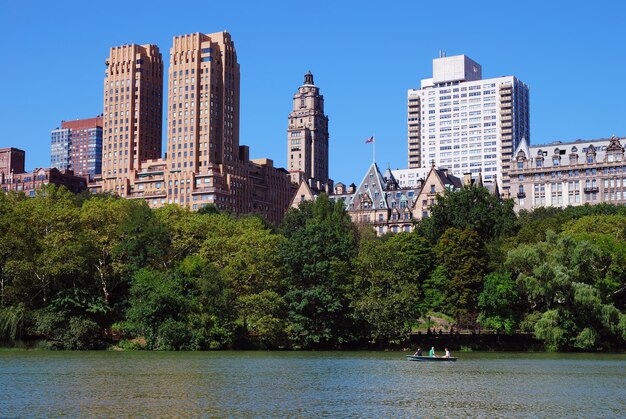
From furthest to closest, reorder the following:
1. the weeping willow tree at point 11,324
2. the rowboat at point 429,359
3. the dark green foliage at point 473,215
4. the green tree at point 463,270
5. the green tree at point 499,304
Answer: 1. the dark green foliage at point 473,215
2. the green tree at point 463,270
3. the green tree at point 499,304
4. the weeping willow tree at point 11,324
5. the rowboat at point 429,359

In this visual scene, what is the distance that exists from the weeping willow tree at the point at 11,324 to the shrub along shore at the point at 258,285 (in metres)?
0.14

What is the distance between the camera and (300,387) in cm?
5584

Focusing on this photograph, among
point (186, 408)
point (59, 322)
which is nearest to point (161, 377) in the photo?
point (186, 408)

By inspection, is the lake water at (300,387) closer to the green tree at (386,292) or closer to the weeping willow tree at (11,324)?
the weeping willow tree at (11,324)

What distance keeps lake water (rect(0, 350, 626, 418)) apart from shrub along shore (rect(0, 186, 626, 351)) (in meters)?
12.6

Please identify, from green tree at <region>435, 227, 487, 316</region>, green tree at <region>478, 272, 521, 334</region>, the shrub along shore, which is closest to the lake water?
the shrub along shore

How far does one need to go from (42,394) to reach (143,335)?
49.7 m

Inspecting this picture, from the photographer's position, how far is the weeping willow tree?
9188 centimetres

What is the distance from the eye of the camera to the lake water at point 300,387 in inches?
1766

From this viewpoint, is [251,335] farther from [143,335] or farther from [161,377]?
[161,377]

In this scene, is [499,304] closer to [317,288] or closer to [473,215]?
[317,288]

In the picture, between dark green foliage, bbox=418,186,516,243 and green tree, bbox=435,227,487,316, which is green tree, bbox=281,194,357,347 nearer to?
green tree, bbox=435,227,487,316

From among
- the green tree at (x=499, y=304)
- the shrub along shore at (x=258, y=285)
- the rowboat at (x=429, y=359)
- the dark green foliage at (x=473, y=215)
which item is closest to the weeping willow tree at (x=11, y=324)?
the shrub along shore at (x=258, y=285)

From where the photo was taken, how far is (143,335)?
98625mm
